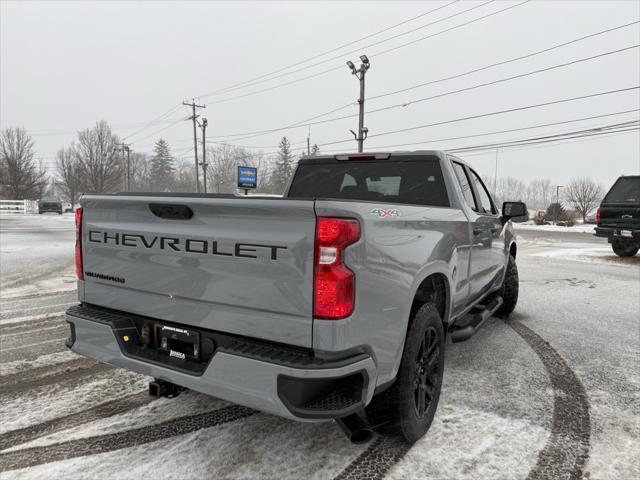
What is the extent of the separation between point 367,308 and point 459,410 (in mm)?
1563

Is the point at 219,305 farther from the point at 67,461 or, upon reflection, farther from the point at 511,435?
the point at 511,435

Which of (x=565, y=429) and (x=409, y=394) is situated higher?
(x=409, y=394)

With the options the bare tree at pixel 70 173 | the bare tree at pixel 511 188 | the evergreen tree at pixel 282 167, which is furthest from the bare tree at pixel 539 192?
the bare tree at pixel 70 173

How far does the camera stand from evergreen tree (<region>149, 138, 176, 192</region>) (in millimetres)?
100375

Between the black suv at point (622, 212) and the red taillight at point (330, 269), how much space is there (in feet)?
39.7

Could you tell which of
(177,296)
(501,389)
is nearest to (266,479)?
(177,296)

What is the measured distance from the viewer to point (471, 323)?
12.3ft

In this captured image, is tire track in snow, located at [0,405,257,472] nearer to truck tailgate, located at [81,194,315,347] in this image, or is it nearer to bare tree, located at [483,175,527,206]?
truck tailgate, located at [81,194,315,347]

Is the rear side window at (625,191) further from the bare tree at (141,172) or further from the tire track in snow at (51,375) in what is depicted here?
the bare tree at (141,172)

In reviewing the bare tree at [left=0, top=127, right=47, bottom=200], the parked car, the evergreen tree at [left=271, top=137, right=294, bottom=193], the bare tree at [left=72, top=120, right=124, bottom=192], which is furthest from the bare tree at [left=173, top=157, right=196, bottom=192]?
the parked car

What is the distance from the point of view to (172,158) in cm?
10875

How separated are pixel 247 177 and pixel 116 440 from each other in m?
23.3

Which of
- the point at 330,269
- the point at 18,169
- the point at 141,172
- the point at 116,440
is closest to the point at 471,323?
the point at 330,269

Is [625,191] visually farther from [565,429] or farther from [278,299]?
[278,299]
